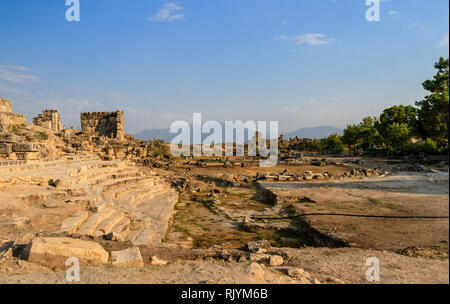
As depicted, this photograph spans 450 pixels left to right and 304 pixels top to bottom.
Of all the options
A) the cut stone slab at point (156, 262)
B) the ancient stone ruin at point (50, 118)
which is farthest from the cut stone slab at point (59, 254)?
the ancient stone ruin at point (50, 118)

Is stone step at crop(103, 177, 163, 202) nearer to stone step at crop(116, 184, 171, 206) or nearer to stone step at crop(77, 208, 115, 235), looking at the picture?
stone step at crop(116, 184, 171, 206)

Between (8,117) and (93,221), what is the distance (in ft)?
59.5

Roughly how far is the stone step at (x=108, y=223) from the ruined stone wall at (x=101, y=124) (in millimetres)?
22796

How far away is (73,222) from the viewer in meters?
5.59

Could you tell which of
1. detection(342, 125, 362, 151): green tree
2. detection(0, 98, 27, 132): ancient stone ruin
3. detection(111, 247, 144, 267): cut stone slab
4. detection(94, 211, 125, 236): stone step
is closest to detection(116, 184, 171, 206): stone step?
detection(94, 211, 125, 236): stone step

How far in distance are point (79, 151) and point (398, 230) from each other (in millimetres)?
19213

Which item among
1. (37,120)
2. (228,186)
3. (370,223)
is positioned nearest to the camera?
(370,223)

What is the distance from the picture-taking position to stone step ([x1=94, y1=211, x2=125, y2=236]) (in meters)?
5.96

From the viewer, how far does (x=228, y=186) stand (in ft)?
52.5

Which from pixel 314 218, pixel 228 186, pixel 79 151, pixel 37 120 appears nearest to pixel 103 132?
pixel 37 120

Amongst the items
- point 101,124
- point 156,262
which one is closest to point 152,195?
point 156,262

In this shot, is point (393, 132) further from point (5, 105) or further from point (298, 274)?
point (5, 105)
